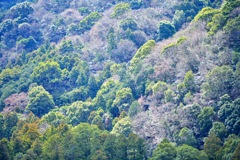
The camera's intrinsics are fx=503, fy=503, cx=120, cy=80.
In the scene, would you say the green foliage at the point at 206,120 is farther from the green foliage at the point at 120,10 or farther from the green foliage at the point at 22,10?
the green foliage at the point at 22,10

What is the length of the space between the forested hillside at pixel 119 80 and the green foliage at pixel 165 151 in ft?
0.31

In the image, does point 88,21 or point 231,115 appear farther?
point 88,21

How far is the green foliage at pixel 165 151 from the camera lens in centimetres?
4706

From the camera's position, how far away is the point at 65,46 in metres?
82.8

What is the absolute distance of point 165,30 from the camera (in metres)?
76.6

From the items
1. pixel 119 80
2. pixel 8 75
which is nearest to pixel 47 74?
pixel 8 75

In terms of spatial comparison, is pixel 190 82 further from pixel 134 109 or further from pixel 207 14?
pixel 207 14

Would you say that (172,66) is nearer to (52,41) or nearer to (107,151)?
(107,151)

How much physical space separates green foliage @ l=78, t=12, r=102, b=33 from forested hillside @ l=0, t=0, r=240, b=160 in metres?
0.18

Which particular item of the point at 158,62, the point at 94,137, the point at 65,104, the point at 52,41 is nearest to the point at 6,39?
the point at 52,41

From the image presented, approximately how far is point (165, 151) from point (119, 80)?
23.4 m

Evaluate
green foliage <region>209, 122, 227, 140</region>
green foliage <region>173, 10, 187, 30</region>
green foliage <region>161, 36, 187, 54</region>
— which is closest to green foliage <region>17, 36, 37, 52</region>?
green foliage <region>173, 10, 187, 30</region>

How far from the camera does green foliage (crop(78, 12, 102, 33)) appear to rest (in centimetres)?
8888

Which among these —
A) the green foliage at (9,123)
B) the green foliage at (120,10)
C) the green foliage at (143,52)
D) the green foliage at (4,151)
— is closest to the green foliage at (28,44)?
the green foliage at (120,10)
